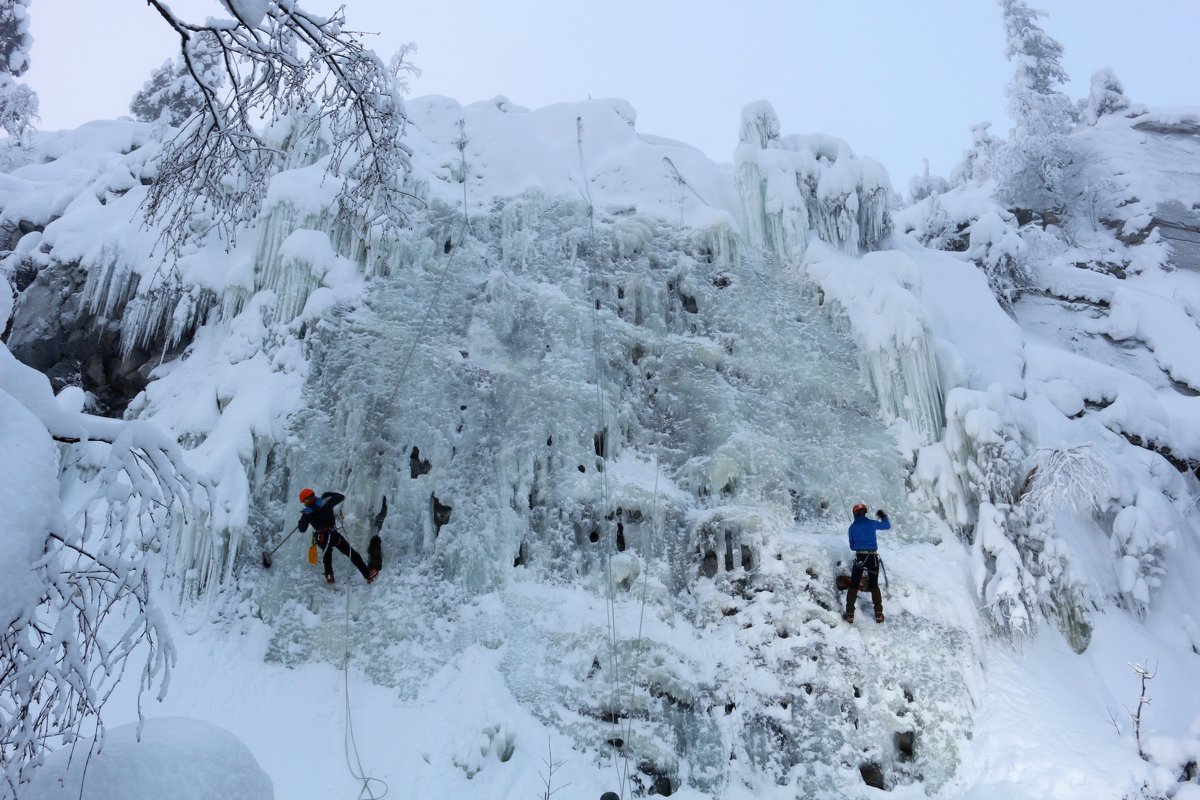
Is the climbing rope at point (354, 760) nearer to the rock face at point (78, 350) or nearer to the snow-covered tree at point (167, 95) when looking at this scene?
the rock face at point (78, 350)

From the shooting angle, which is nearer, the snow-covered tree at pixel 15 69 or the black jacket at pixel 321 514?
the black jacket at pixel 321 514

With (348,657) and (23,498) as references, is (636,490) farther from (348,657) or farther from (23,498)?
(23,498)

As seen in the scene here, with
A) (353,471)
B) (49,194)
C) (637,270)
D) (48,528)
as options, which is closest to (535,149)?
(637,270)

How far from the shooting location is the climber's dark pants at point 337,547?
26.9 ft

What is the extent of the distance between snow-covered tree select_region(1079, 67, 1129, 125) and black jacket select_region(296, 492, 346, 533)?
95.9 feet

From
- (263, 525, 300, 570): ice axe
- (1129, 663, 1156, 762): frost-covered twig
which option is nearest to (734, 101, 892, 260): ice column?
(1129, 663, 1156, 762): frost-covered twig

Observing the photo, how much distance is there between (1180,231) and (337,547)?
866 inches

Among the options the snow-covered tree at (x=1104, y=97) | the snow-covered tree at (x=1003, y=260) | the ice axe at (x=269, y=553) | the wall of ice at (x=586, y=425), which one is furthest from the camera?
the snow-covered tree at (x=1104, y=97)

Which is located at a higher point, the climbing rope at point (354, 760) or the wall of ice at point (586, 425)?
the wall of ice at point (586, 425)

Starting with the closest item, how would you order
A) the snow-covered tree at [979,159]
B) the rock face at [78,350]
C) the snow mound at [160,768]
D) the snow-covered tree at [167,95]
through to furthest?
the snow mound at [160,768] < the rock face at [78,350] < the snow-covered tree at [167,95] < the snow-covered tree at [979,159]

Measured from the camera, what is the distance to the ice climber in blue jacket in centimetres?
815

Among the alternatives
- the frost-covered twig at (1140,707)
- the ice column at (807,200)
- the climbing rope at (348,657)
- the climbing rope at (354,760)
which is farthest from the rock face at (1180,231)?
the climbing rope at (354,760)

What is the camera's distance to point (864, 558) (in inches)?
321

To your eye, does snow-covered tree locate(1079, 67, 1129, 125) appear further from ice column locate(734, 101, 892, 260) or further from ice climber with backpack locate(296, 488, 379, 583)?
ice climber with backpack locate(296, 488, 379, 583)
